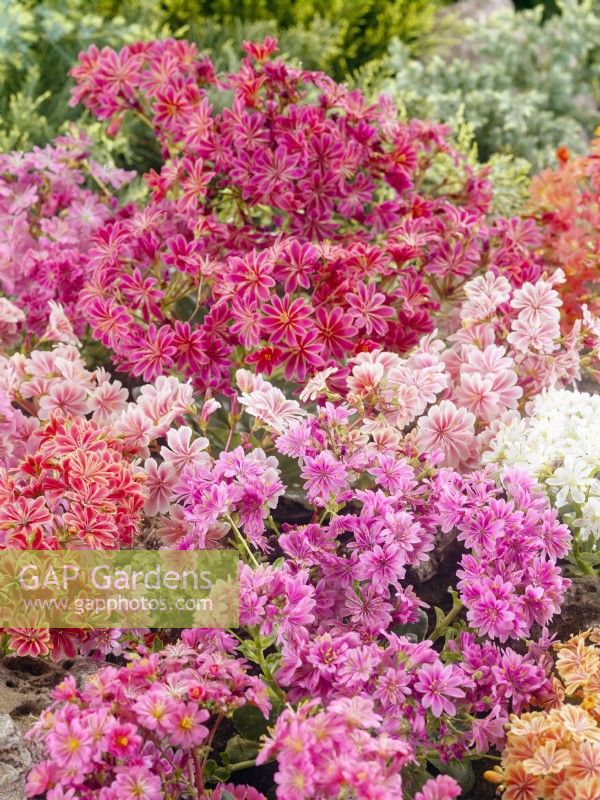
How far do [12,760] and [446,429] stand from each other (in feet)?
2.96

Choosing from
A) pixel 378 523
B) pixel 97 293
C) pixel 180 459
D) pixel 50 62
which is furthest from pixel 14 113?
pixel 378 523

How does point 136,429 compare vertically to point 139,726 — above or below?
above

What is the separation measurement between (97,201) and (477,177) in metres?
1.02

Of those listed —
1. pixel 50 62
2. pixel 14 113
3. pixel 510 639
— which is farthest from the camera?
pixel 50 62

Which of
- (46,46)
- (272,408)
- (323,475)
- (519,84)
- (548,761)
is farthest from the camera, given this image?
(519,84)

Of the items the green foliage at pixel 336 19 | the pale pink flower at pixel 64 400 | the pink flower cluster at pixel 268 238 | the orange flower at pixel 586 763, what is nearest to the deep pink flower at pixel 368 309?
the pink flower cluster at pixel 268 238

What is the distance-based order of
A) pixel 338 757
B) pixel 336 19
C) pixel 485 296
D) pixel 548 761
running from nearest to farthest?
pixel 338 757 < pixel 548 761 < pixel 485 296 < pixel 336 19

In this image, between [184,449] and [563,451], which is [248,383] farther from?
[563,451]

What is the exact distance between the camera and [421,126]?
2.40 metres

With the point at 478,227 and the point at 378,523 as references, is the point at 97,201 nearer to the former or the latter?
the point at 478,227

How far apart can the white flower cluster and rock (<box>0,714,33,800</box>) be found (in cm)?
92

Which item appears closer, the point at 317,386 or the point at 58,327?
the point at 317,386

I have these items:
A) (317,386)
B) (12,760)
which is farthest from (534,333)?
(12,760)

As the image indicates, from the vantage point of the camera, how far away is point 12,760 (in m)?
1.36
